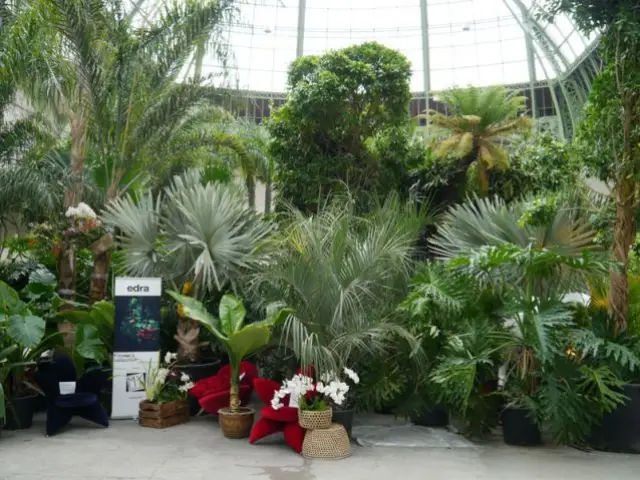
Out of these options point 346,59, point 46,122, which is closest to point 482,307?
point 346,59

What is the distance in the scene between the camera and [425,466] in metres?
6.09

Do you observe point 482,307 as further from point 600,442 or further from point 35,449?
point 35,449

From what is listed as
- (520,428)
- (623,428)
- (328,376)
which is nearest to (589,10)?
(623,428)

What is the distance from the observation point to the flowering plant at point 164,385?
7.55 metres

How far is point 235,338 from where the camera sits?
6879 millimetres

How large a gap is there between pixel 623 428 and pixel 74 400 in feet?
17.9

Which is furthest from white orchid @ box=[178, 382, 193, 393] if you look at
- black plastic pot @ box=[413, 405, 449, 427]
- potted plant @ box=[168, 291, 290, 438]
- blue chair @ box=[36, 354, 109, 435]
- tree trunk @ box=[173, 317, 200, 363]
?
black plastic pot @ box=[413, 405, 449, 427]

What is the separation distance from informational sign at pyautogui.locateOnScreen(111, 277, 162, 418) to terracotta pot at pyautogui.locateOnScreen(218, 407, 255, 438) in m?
1.24

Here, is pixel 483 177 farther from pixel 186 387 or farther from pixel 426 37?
pixel 426 37

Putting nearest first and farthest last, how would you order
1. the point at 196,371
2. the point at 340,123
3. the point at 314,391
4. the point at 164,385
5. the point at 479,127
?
1. the point at 314,391
2. the point at 164,385
3. the point at 196,371
4. the point at 340,123
5. the point at 479,127

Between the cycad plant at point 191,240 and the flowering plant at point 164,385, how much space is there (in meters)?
0.54

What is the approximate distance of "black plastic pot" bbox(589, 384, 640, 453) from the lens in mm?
6418

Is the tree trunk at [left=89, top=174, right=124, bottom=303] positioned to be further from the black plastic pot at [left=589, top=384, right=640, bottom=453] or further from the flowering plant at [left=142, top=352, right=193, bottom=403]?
the black plastic pot at [left=589, top=384, right=640, bottom=453]

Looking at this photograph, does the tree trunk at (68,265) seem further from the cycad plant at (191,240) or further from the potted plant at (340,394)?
the potted plant at (340,394)
